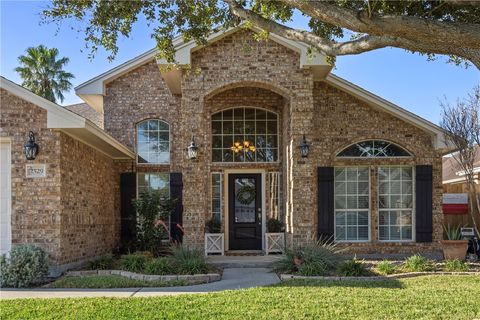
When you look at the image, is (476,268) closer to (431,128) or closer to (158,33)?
(431,128)

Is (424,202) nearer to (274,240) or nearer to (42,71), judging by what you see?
(274,240)

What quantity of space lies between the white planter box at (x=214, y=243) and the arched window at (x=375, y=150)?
14.1ft

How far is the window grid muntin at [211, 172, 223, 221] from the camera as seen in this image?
46.0 feet

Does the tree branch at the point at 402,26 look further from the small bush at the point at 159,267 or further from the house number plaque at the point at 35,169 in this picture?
the house number plaque at the point at 35,169

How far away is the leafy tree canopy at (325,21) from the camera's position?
615 centimetres

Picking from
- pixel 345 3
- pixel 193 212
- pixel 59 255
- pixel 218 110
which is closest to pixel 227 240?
pixel 193 212

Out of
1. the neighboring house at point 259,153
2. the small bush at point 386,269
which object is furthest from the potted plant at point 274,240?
the small bush at point 386,269

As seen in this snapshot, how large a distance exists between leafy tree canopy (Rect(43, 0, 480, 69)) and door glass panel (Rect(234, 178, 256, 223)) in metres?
4.97

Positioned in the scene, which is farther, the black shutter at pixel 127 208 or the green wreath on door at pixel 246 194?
the green wreath on door at pixel 246 194

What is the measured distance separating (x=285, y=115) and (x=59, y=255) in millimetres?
6711

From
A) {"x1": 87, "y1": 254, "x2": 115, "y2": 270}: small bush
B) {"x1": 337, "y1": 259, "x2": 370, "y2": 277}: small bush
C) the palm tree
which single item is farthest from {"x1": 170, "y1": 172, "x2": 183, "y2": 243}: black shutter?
the palm tree

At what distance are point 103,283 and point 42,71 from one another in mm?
19629

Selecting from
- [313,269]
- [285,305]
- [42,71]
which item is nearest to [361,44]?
[285,305]

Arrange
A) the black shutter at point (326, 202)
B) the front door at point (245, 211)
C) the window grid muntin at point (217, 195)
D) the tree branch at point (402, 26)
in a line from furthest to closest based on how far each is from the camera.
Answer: the front door at point (245, 211), the window grid muntin at point (217, 195), the black shutter at point (326, 202), the tree branch at point (402, 26)
